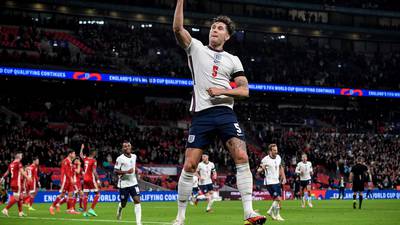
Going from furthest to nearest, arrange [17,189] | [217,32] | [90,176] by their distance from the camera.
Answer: [90,176] < [17,189] < [217,32]

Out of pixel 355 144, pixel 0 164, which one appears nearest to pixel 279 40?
pixel 355 144

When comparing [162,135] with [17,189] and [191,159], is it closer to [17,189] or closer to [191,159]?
[17,189]

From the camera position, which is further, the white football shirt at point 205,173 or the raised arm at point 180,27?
the white football shirt at point 205,173

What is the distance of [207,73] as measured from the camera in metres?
8.88

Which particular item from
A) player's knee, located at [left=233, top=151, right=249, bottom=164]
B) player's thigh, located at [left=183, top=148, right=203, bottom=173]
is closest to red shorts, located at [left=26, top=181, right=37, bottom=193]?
player's thigh, located at [left=183, top=148, right=203, bottom=173]

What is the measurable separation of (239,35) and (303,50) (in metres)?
7.20

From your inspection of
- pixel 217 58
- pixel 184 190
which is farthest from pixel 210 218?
pixel 217 58

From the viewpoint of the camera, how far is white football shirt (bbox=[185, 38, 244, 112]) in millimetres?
8867

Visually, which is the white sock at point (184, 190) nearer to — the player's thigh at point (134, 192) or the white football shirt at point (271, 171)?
the player's thigh at point (134, 192)

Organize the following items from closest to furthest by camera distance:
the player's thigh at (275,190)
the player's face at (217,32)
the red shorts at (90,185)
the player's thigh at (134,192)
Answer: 1. the player's face at (217,32)
2. the player's thigh at (134,192)
3. the player's thigh at (275,190)
4. the red shorts at (90,185)

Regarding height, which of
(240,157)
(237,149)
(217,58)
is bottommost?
(240,157)

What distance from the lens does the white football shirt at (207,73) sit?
8.87 m

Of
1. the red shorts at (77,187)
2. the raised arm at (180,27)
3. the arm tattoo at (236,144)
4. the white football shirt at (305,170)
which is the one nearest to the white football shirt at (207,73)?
the raised arm at (180,27)

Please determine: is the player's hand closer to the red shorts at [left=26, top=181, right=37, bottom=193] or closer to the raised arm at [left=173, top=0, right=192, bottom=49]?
the raised arm at [left=173, top=0, right=192, bottom=49]
